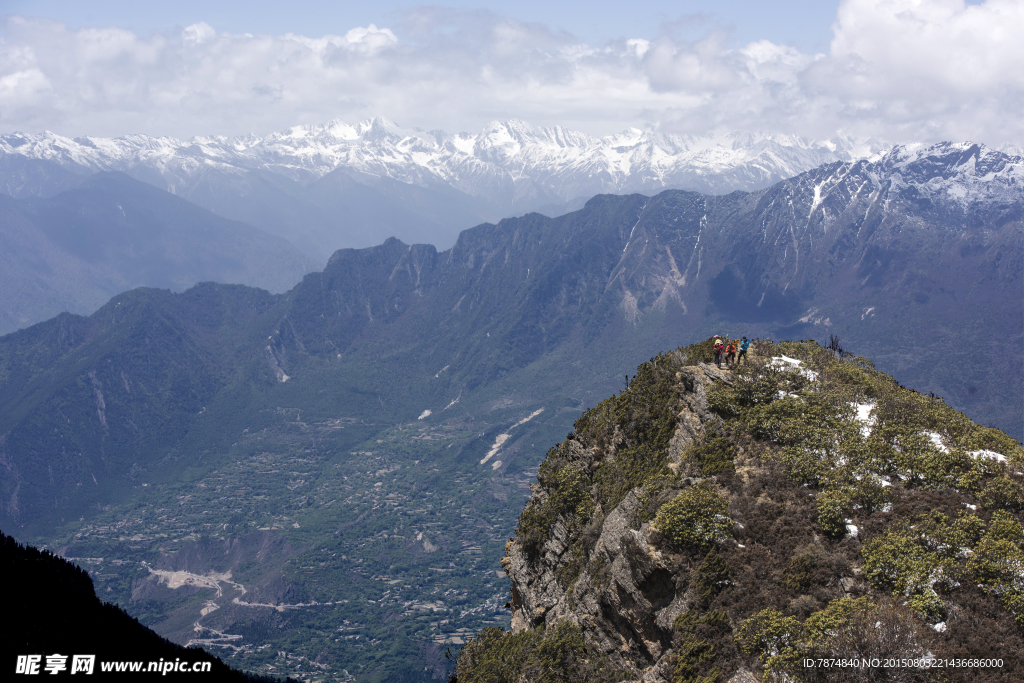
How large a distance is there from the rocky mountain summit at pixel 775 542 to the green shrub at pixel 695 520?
0.10 metres

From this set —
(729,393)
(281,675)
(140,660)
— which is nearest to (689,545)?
(729,393)

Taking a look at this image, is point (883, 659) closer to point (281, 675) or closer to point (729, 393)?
point (729, 393)

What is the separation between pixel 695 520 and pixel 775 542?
4.06m

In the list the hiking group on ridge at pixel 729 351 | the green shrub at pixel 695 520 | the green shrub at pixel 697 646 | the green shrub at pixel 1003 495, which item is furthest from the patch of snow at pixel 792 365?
the green shrub at pixel 697 646

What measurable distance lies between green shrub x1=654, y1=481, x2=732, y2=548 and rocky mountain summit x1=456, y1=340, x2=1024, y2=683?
0.10 m

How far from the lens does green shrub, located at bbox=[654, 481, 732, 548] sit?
33469 mm

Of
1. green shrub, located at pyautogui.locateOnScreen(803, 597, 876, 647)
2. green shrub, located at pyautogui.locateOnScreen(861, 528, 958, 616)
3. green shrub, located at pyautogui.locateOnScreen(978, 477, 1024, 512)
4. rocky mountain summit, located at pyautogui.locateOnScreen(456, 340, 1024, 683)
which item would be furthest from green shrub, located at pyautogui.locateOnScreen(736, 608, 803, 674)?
green shrub, located at pyautogui.locateOnScreen(978, 477, 1024, 512)

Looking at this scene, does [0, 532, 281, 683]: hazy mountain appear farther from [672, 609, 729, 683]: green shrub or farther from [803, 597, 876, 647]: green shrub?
[803, 597, 876, 647]: green shrub

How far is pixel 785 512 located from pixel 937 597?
313 inches

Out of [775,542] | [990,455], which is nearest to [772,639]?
[775,542]

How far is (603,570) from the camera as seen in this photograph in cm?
3834

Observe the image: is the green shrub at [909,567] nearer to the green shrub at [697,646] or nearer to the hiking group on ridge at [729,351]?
the green shrub at [697,646]

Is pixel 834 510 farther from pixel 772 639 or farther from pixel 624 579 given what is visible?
pixel 624 579

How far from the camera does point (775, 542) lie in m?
32.7
